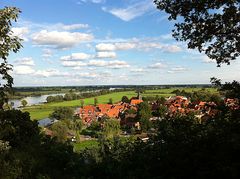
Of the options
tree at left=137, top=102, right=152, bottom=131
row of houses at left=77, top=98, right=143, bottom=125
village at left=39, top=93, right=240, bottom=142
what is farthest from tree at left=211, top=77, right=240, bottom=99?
row of houses at left=77, top=98, right=143, bottom=125

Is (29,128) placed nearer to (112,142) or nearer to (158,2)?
(112,142)

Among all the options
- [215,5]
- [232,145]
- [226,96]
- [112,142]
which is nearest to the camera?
[232,145]

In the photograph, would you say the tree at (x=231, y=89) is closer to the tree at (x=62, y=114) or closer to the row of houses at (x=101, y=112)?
the tree at (x=62, y=114)

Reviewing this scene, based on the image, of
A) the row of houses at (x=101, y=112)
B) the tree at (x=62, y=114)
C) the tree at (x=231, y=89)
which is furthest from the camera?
the row of houses at (x=101, y=112)

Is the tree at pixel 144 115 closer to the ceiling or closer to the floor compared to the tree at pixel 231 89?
closer to the floor

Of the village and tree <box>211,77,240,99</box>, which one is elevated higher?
tree <box>211,77,240,99</box>

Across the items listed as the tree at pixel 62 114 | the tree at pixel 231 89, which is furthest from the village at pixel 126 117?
the tree at pixel 231 89

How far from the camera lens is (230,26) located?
30.2 ft

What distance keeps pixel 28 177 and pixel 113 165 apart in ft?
8.64

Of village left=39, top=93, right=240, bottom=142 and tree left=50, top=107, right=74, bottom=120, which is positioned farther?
tree left=50, top=107, right=74, bottom=120

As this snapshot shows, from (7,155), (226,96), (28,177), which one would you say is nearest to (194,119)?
(226,96)

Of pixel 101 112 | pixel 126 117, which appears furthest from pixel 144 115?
pixel 101 112

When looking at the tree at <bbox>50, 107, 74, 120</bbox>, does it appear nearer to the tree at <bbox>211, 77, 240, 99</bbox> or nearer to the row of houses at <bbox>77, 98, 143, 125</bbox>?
the row of houses at <bbox>77, 98, 143, 125</bbox>

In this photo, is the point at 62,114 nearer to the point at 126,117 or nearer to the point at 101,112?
the point at 126,117
